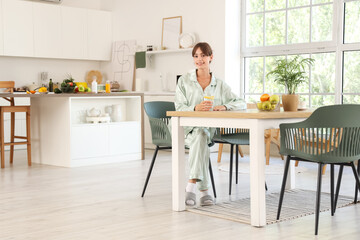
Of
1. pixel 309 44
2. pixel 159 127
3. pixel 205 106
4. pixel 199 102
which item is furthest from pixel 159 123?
pixel 309 44

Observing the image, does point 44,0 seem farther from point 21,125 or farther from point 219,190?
point 219,190

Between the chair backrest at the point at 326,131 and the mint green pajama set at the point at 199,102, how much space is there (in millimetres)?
706

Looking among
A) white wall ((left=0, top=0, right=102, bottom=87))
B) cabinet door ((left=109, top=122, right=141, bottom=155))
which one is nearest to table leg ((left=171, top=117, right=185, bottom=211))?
cabinet door ((left=109, top=122, right=141, bottom=155))

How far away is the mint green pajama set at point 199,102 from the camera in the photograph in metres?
3.92

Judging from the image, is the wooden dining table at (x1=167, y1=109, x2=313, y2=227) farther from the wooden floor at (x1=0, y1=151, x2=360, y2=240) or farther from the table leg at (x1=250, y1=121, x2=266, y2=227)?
the wooden floor at (x1=0, y1=151, x2=360, y2=240)

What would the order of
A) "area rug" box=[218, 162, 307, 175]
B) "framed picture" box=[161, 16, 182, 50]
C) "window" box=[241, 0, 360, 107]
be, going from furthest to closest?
"framed picture" box=[161, 16, 182, 50] < "window" box=[241, 0, 360, 107] < "area rug" box=[218, 162, 307, 175]

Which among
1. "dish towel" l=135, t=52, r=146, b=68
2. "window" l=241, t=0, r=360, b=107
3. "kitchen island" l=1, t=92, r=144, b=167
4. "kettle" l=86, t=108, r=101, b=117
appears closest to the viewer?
"kitchen island" l=1, t=92, r=144, b=167

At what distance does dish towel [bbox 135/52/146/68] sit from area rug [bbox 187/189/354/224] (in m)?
4.86

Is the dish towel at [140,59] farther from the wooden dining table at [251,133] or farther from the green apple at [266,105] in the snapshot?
the green apple at [266,105]

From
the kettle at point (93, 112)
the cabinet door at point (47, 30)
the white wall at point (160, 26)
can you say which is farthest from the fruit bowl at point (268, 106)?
the cabinet door at point (47, 30)

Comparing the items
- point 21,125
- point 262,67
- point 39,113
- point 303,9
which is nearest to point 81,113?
point 39,113

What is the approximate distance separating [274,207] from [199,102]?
0.96m

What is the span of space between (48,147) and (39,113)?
0.45 metres

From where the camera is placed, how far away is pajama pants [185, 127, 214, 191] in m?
3.92
